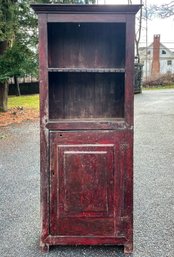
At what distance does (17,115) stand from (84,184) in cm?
768

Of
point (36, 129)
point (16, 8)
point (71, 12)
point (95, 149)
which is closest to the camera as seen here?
→ point (71, 12)

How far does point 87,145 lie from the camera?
2.37 metres

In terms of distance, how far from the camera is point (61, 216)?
2.44 meters

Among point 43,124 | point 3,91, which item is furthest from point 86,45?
point 3,91

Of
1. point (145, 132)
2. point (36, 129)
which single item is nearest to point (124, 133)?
point (145, 132)

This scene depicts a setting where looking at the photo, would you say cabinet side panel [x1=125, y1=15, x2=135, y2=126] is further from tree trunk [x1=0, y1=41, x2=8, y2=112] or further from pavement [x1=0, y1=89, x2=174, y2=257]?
tree trunk [x1=0, y1=41, x2=8, y2=112]

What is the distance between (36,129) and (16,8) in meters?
3.04

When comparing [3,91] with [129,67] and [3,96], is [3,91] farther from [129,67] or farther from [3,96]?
[129,67]

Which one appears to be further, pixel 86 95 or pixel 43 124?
pixel 86 95

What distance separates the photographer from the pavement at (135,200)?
2484 millimetres

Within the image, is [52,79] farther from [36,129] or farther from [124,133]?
[36,129]

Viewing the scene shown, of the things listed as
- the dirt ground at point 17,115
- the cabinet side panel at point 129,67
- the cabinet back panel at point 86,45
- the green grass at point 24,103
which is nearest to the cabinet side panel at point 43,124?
the cabinet back panel at point 86,45

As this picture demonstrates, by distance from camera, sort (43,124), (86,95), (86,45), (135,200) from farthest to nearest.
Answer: (135,200) < (86,95) < (86,45) < (43,124)

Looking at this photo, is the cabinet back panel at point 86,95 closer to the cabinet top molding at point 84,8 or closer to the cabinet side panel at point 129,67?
the cabinet side panel at point 129,67
